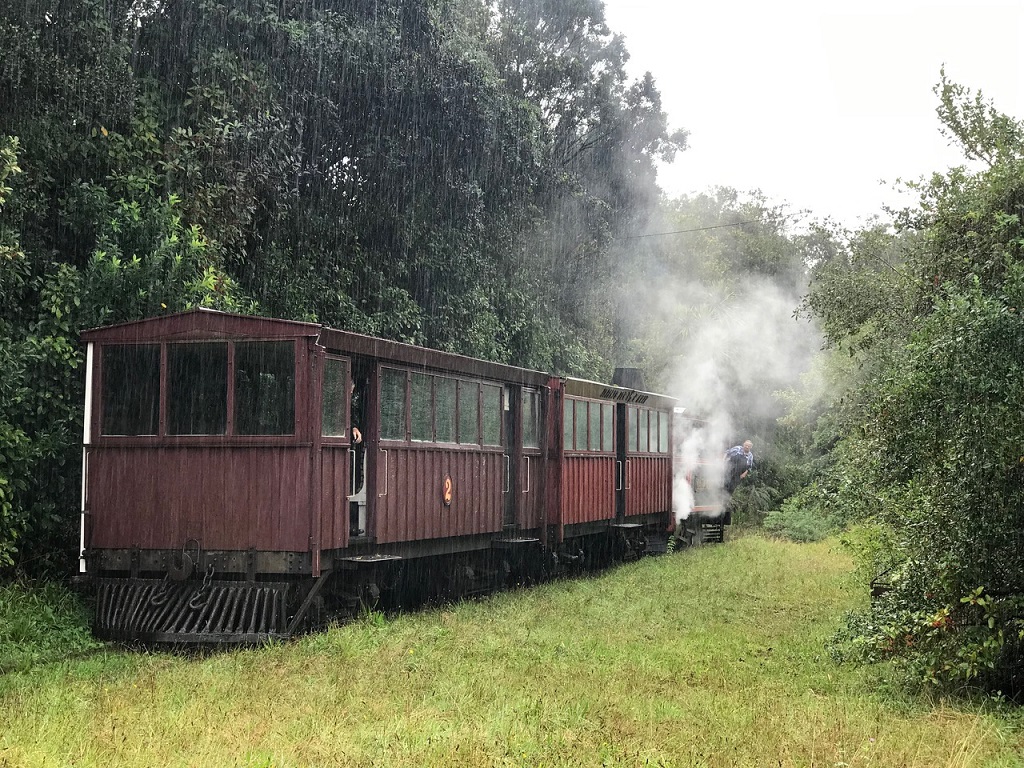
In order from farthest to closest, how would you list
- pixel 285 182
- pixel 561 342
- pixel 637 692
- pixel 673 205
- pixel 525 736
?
pixel 673 205
pixel 561 342
pixel 285 182
pixel 637 692
pixel 525 736

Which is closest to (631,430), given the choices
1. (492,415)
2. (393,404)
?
(492,415)

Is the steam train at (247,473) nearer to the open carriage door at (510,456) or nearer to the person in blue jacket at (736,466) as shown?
the open carriage door at (510,456)

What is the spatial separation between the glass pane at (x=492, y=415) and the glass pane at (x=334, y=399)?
3551mm

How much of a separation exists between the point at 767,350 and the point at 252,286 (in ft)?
72.3

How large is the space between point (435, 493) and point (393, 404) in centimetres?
137

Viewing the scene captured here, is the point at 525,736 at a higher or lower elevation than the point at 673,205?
lower

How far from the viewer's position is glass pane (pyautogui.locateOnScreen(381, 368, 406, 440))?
1176 centimetres

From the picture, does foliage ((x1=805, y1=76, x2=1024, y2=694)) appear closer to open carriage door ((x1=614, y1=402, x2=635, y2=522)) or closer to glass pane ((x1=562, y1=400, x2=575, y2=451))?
glass pane ((x1=562, y1=400, x2=575, y2=451))

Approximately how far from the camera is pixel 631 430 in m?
19.9

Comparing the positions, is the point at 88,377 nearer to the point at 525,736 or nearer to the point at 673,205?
the point at 525,736

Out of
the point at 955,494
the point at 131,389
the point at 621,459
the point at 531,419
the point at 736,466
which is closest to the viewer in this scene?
the point at 955,494

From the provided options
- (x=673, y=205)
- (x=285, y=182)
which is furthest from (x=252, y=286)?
(x=673, y=205)

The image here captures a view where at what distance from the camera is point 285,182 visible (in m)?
16.9

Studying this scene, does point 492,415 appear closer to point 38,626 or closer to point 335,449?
point 335,449
